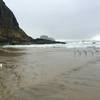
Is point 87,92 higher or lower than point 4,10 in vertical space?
lower

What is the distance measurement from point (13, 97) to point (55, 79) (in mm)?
2975

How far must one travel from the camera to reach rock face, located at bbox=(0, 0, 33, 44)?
56166 mm

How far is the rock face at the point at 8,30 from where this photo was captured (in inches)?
2211

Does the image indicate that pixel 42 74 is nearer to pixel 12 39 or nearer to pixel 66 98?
pixel 66 98

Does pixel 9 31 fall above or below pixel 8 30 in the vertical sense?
below

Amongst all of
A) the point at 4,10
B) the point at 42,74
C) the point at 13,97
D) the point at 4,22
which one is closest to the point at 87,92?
the point at 13,97

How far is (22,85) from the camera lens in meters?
8.47

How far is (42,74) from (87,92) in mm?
3485

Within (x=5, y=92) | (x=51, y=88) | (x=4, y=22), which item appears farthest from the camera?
(x=4, y=22)

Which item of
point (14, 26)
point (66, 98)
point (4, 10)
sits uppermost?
point (4, 10)

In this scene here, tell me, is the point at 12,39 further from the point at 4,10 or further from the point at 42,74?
Result: the point at 42,74

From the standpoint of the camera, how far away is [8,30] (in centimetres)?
6103

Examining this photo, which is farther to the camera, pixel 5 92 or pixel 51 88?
pixel 51 88

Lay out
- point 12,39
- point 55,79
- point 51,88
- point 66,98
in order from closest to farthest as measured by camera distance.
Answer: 1. point 66,98
2. point 51,88
3. point 55,79
4. point 12,39
